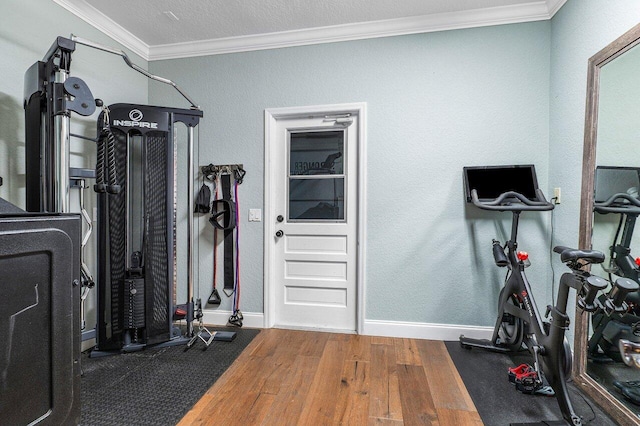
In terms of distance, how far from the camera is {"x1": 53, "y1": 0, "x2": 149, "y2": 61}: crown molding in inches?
89.2

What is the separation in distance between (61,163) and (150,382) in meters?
1.42

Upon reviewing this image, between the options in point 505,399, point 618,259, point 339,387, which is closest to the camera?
point 618,259

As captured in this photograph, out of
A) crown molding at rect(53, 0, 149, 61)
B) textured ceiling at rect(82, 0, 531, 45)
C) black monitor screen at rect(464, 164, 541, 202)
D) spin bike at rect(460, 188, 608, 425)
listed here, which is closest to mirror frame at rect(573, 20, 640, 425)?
spin bike at rect(460, 188, 608, 425)

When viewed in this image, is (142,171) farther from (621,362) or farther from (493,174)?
(621,362)

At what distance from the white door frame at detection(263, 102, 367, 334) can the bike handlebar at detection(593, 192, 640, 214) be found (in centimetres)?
154

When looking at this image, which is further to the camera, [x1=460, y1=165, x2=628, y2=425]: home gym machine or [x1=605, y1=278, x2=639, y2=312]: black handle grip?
[x1=460, y1=165, x2=628, y2=425]: home gym machine

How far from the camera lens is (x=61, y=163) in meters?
1.43

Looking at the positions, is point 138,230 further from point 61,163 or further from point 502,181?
point 502,181

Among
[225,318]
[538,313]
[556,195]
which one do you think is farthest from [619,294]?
[225,318]

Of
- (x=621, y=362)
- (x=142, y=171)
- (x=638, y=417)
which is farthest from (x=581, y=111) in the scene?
(x=142, y=171)

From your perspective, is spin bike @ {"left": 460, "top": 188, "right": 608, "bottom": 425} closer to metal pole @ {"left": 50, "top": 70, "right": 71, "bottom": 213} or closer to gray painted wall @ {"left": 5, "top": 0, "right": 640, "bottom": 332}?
gray painted wall @ {"left": 5, "top": 0, "right": 640, "bottom": 332}

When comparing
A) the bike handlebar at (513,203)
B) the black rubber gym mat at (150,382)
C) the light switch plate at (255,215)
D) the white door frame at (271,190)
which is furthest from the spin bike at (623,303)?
the light switch plate at (255,215)

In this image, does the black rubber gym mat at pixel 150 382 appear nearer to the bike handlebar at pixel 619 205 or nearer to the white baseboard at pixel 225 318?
the white baseboard at pixel 225 318

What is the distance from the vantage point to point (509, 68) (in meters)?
2.37
